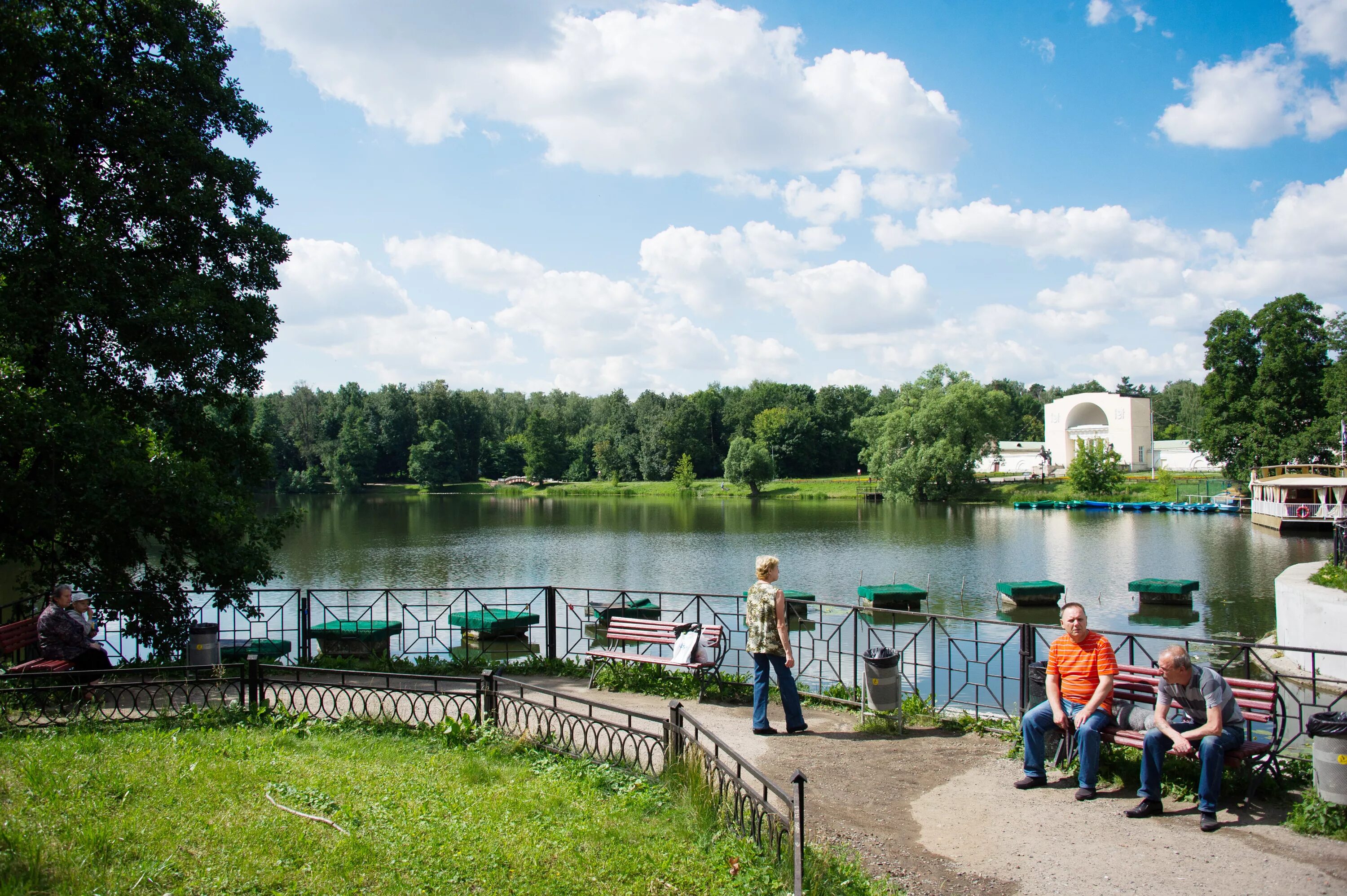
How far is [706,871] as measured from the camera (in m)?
4.66

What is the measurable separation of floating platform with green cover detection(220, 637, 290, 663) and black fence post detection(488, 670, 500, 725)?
6538mm

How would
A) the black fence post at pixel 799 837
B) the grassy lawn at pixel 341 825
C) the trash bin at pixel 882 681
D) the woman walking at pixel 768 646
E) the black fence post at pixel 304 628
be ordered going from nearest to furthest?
the black fence post at pixel 799 837
the grassy lawn at pixel 341 825
the woman walking at pixel 768 646
the trash bin at pixel 882 681
the black fence post at pixel 304 628

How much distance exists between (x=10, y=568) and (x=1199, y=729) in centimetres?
1392

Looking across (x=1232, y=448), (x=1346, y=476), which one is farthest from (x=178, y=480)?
(x=1232, y=448)

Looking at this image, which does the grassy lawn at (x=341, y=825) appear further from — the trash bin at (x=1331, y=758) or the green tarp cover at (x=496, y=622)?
the green tarp cover at (x=496, y=622)

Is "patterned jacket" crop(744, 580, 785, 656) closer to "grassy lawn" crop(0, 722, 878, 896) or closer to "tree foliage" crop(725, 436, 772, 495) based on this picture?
"grassy lawn" crop(0, 722, 878, 896)

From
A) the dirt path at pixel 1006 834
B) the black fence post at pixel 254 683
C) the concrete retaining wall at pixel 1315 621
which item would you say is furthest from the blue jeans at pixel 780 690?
the concrete retaining wall at pixel 1315 621

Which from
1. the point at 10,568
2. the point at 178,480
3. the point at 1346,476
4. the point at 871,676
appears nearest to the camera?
the point at 871,676

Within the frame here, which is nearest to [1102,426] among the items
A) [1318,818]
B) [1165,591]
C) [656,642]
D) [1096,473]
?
[1096,473]

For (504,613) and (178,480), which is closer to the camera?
(178,480)

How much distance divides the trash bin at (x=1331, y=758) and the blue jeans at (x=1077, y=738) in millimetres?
1257

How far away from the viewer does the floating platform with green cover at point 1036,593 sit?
22672 mm

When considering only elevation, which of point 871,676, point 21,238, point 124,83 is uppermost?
point 124,83

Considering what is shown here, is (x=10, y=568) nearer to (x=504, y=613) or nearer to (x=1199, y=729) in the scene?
(x=504, y=613)
